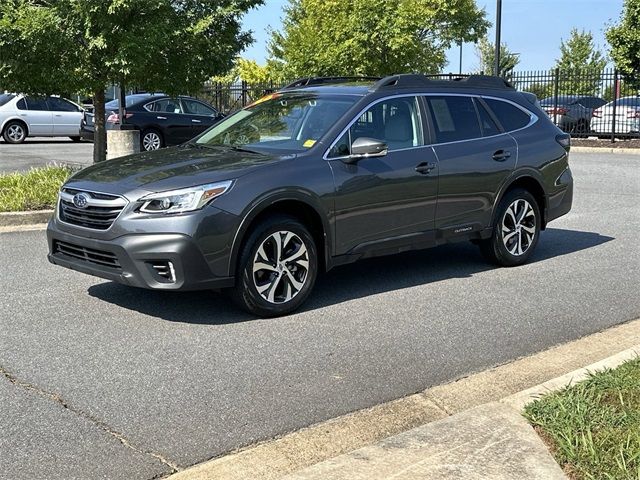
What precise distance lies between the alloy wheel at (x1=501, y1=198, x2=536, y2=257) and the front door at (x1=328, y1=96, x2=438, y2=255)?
113cm

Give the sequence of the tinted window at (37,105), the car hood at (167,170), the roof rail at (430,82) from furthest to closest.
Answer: the tinted window at (37,105) < the roof rail at (430,82) < the car hood at (167,170)

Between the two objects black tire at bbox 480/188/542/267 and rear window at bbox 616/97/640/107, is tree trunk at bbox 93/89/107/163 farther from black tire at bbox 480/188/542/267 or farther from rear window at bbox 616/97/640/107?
rear window at bbox 616/97/640/107

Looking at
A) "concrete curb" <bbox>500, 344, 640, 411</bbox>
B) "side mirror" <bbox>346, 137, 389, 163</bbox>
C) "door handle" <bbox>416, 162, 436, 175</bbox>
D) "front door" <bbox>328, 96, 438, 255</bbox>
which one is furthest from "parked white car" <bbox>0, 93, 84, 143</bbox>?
"concrete curb" <bbox>500, 344, 640, 411</bbox>

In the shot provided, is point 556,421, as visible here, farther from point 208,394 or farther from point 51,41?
point 51,41

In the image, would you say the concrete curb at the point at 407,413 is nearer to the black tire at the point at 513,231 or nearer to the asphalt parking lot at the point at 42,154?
the black tire at the point at 513,231

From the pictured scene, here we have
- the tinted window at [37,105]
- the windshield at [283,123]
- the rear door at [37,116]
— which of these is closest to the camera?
the windshield at [283,123]

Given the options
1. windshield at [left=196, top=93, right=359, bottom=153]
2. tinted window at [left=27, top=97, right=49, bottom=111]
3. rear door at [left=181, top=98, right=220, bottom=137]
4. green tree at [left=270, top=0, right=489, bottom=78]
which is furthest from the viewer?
green tree at [left=270, top=0, right=489, bottom=78]

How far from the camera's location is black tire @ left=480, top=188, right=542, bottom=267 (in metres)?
7.68

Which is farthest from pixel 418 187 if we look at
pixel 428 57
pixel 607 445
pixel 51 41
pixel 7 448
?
pixel 428 57

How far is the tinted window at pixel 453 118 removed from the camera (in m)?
7.11

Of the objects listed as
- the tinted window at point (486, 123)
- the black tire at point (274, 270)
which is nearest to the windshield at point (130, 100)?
the tinted window at point (486, 123)

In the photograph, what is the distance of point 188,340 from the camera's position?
5383 millimetres

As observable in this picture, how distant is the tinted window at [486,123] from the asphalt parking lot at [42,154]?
9.62 m

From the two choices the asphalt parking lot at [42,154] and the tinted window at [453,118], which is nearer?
the tinted window at [453,118]
